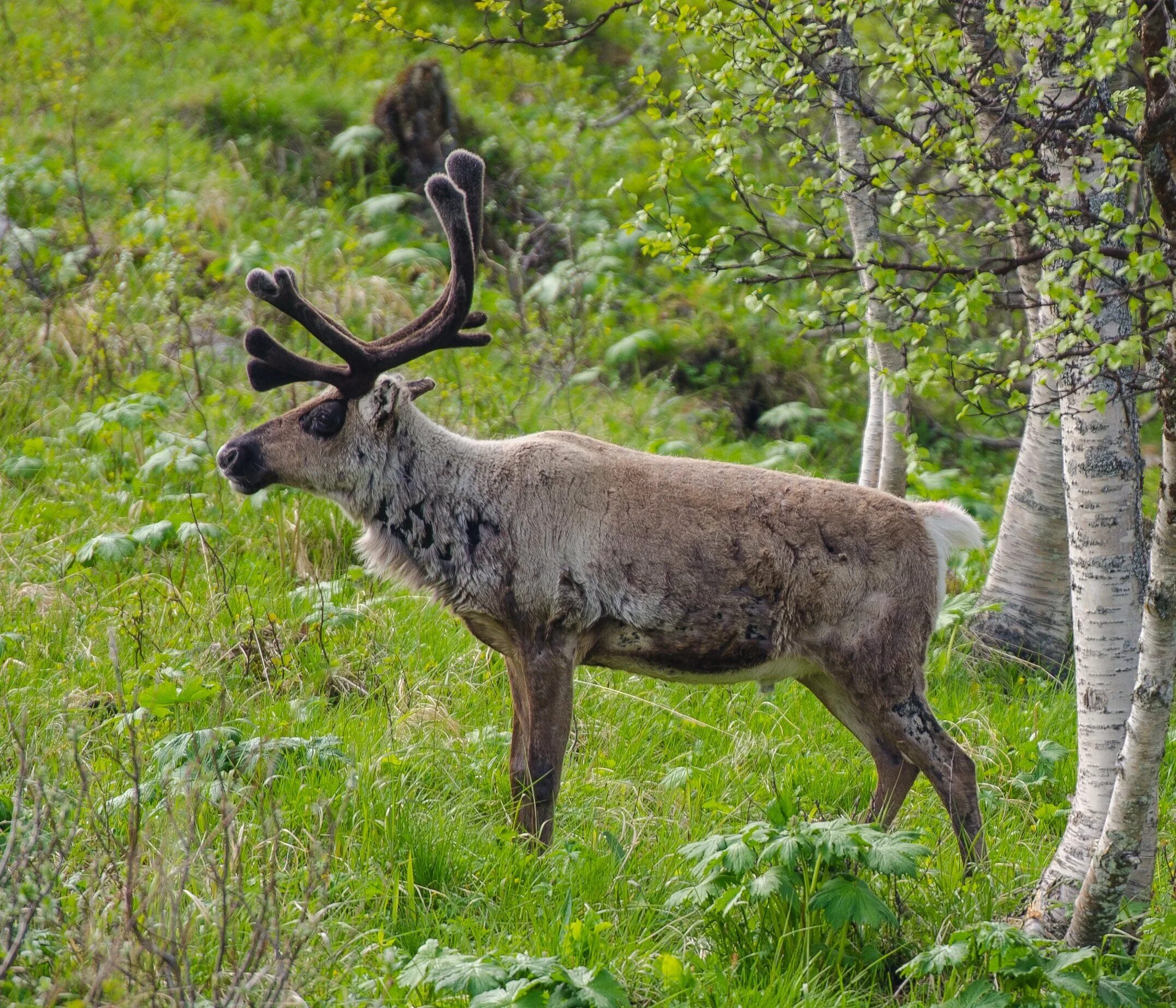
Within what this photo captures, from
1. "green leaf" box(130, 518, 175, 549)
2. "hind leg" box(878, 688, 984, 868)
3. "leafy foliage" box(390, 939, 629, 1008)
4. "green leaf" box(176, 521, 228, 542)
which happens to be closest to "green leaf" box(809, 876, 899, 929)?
"leafy foliage" box(390, 939, 629, 1008)

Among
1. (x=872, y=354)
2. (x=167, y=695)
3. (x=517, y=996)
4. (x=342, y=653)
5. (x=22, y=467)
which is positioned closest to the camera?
(x=517, y=996)

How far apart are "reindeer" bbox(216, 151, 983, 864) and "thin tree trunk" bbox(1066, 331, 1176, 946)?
0.94 m

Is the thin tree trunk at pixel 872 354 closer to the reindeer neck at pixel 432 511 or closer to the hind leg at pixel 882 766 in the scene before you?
the hind leg at pixel 882 766

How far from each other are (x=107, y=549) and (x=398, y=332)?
213 cm

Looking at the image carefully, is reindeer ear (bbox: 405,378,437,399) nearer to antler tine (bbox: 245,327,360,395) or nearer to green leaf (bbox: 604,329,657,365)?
antler tine (bbox: 245,327,360,395)

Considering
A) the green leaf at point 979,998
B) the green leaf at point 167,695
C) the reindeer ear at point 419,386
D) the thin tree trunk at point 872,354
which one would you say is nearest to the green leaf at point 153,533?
the reindeer ear at point 419,386

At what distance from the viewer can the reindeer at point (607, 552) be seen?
197 inches

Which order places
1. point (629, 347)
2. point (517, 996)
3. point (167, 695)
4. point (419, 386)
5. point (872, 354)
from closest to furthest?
A: point (517, 996), point (167, 695), point (419, 386), point (872, 354), point (629, 347)

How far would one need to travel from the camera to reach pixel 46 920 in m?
3.42

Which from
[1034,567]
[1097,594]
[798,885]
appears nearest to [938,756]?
[1097,594]

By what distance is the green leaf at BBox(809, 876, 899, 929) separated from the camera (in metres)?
3.84

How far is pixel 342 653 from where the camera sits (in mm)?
6043

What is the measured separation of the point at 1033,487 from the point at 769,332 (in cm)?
528

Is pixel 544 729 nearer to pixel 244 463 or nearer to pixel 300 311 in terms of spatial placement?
pixel 244 463
